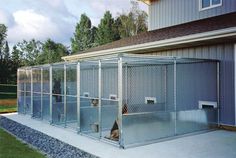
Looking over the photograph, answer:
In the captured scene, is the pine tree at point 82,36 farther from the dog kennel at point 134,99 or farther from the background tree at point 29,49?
the dog kennel at point 134,99

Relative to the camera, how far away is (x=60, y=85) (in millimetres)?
12328

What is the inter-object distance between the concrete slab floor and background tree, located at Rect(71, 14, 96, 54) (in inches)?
1397

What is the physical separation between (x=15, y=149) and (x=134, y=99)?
5107 mm

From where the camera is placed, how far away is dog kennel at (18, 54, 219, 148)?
7.56 m

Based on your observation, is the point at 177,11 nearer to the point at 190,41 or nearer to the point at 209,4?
the point at 209,4

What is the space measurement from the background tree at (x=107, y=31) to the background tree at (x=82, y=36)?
12.7ft

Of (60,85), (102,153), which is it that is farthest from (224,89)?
(60,85)

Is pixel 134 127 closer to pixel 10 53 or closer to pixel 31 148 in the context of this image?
pixel 31 148

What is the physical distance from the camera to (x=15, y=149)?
8195 millimetres

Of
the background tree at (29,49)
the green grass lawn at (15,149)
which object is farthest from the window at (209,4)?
the background tree at (29,49)

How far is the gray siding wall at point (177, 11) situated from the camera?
436 inches

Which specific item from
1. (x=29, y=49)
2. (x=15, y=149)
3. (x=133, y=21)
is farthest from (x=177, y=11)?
(x=29, y=49)

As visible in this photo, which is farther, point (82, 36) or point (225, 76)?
point (82, 36)

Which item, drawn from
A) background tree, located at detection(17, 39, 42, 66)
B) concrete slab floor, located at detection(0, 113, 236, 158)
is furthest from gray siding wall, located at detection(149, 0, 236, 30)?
background tree, located at detection(17, 39, 42, 66)
